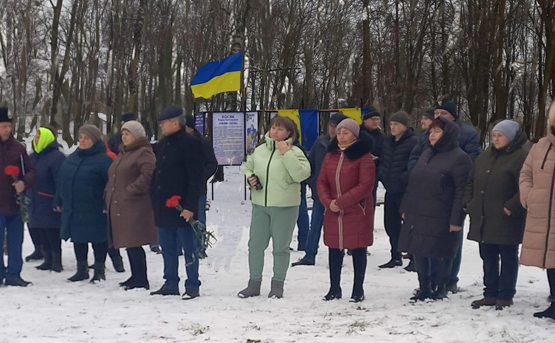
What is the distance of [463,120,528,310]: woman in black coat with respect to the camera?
635 centimetres

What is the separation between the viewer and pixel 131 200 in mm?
7574

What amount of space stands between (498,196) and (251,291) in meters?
2.55

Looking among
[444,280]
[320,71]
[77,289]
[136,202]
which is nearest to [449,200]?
[444,280]

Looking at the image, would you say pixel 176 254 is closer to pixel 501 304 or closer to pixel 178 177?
pixel 178 177

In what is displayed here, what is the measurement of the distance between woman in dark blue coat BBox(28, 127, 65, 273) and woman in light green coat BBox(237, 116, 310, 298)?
8.30ft

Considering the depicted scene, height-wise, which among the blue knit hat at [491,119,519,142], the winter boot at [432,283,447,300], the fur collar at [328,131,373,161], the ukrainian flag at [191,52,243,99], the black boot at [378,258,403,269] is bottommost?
the black boot at [378,258,403,269]

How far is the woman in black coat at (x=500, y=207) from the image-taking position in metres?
6.35

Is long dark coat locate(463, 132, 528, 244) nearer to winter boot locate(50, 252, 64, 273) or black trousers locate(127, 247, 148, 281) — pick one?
black trousers locate(127, 247, 148, 281)

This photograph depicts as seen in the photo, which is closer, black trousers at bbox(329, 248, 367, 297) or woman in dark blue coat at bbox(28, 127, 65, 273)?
black trousers at bbox(329, 248, 367, 297)

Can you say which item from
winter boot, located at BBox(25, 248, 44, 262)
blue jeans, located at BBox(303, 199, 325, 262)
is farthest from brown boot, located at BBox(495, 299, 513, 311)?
winter boot, located at BBox(25, 248, 44, 262)

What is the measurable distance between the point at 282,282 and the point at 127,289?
163 cm

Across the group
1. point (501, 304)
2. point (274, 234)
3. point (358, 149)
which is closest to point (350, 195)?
point (358, 149)

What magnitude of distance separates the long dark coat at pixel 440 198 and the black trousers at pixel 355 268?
1.67 ft

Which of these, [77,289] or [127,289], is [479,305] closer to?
[127,289]
